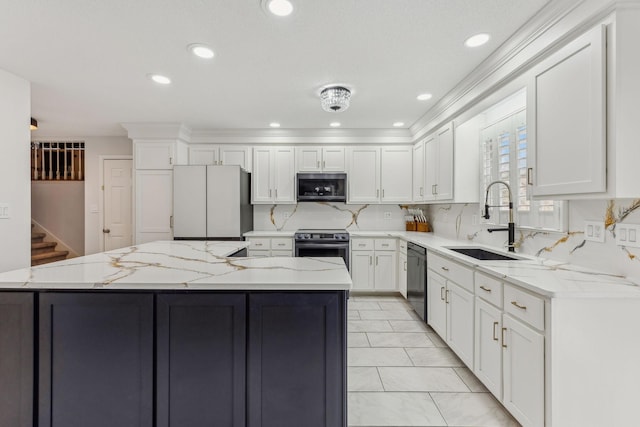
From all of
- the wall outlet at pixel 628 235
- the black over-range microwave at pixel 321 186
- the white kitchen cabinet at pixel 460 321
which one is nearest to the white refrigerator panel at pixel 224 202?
the black over-range microwave at pixel 321 186

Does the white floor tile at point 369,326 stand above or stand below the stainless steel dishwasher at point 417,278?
below

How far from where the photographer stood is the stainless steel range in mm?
3961

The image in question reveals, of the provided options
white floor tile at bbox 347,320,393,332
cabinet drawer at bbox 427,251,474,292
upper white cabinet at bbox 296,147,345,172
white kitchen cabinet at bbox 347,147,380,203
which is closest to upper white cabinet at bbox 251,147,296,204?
upper white cabinet at bbox 296,147,345,172

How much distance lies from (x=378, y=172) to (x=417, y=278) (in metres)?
1.77

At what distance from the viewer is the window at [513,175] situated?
223cm

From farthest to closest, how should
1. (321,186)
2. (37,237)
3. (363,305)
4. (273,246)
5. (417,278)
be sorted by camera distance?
(37,237), (321,186), (273,246), (363,305), (417,278)

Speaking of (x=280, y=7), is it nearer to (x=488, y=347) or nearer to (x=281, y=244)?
(x=488, y=347)

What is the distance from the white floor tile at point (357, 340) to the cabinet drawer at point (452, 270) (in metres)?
0.95

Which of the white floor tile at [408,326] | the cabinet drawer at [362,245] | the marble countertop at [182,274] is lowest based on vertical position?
the white floor tile at [408,326]

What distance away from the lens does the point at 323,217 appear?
4.71m

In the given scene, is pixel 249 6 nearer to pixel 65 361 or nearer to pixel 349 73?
pixel 349 73

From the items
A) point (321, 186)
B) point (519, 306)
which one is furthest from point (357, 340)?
point (321, 186)

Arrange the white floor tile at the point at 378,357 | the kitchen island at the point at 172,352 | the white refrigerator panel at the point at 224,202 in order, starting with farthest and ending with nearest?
the white refrigerator panel at the point at 224,202 < the white floor tile at the point at 378,357 < the kitchen island at the point at 172,352

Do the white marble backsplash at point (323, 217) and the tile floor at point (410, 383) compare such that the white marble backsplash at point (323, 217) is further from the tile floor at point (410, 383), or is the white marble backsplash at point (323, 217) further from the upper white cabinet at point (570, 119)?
the upper white cabinet at point (570, 119)
